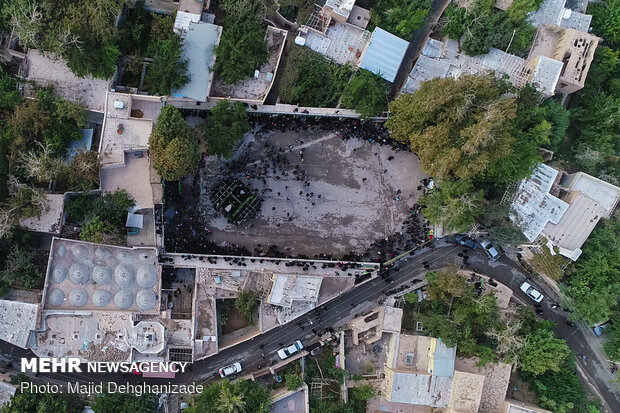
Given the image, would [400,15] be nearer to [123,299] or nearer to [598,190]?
[598,190]

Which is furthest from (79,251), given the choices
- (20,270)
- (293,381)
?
(293,381)

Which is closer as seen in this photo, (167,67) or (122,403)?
(167,67)

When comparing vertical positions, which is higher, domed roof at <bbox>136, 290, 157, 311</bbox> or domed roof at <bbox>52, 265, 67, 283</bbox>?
domed roof at <bbox>52, 265, 67, 283</bbox>

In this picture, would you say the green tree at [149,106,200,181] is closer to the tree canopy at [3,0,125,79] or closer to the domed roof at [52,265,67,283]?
the tree canopy at [3,0,125,79]

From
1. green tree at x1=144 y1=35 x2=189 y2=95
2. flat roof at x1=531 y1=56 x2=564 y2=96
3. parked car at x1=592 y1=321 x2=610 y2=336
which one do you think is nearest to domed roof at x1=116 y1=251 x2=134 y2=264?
green tree at x1=144 y1=35 x2=189 y2=95

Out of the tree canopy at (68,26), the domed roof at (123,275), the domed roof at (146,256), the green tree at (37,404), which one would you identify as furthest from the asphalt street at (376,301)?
the tree canopy at (68,26)

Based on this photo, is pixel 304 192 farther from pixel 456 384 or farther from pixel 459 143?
pixel 456 384

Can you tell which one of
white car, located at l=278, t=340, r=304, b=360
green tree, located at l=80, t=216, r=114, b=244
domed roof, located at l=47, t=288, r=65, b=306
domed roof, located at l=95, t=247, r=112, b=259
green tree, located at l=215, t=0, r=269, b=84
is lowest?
white car, located at l=278, t=340, r=304, b=360
